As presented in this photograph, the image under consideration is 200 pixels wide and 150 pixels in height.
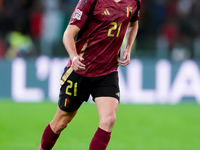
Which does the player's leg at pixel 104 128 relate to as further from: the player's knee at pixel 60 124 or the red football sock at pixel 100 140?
the player's knee at pixel 60 124

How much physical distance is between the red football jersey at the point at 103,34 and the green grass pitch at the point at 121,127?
67.6 inches

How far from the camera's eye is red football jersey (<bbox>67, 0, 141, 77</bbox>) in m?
4.65

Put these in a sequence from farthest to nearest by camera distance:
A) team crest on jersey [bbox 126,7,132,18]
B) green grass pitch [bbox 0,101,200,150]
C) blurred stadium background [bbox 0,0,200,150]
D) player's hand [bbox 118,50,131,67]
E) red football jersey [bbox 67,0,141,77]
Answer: blurred stadium background [bbox 0,0,200,150], green grass pitch [bbox 0,101,200,150], player's hand [bbox 118,50,131,67], team crest on jersey [bbox 126,7,132,18], red football jersey [bbox 67,0,141,77]

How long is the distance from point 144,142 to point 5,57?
7900 mm

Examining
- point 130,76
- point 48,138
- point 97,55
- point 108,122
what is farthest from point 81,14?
point 130,76

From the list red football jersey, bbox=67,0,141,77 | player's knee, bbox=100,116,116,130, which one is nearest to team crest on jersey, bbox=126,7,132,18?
red football jersey, bbox=67,0,141,77

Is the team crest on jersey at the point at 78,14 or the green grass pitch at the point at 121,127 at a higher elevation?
the team crest on jersey at the point at 78,14

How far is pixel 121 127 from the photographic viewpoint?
27.2 feet

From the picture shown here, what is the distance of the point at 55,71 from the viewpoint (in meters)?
12.4

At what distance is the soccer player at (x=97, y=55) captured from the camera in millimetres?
4559

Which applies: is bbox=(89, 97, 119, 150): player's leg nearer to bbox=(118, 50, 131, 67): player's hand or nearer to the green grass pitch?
bbox=(118, 50, 131, 67): player's hand

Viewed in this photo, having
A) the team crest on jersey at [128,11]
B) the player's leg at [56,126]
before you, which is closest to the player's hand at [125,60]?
the team crest on jersey at [128,11]

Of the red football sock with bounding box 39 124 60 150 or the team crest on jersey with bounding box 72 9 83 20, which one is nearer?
the team crest on jersey with bounding box 72 9 83 20

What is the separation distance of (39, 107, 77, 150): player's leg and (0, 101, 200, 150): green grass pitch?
95 centimetres
